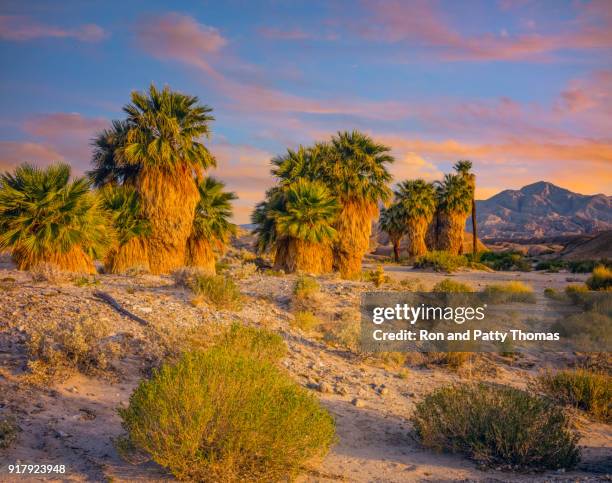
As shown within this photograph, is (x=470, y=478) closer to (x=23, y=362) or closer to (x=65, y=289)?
(x=23, y=362)

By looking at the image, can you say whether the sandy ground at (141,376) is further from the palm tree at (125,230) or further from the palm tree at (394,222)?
the palm tree at (394,222)

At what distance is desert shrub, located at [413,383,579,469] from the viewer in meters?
6.34

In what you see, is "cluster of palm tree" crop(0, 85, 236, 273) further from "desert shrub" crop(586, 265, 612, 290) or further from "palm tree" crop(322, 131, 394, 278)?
"desert shrub" crop(586, 265, 612, 290)

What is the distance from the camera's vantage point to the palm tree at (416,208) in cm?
4762

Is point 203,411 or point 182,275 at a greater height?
point 182,275

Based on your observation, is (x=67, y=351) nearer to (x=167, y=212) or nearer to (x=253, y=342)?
(x=253, y=342)

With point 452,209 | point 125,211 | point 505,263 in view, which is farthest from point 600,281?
point 452,209

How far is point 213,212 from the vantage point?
2559cm

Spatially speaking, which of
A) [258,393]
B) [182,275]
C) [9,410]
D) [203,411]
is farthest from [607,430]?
[182,275]

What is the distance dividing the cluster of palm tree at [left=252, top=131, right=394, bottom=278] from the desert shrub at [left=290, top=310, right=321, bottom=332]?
11.4 meters

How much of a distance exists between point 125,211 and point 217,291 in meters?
10.3

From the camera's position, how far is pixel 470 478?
598 centimetres

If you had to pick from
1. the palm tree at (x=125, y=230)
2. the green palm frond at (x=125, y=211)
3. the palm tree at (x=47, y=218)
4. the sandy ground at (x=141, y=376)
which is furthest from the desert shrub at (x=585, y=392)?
the green palm frond at (x=125, y=211)

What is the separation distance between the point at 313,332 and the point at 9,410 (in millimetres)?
8133
